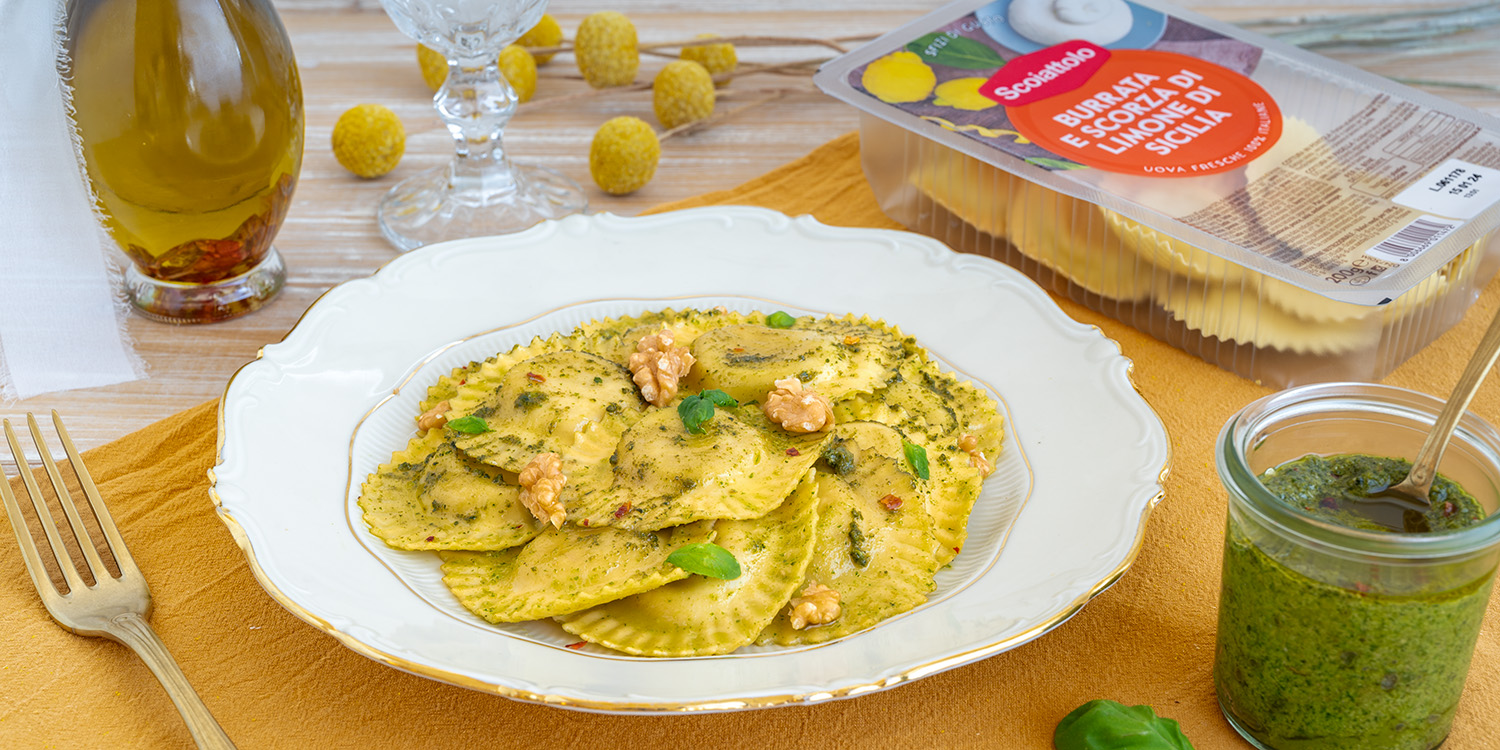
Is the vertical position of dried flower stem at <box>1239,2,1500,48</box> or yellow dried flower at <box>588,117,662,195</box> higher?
yellow dried flower at <box>588,117,662,195</box>

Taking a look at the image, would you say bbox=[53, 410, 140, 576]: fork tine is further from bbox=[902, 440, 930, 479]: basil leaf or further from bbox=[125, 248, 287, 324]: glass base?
bbox=[902, 440, 930, 479]: basil leaf

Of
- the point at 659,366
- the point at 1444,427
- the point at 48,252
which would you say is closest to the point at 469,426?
the point at 659,366

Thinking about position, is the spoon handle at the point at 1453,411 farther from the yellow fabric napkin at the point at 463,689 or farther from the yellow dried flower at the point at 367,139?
the yellow dried flower at the point at 367,139

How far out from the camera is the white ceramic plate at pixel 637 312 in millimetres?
2090

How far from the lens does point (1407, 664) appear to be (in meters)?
2.03

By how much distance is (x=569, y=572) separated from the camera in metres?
2.34

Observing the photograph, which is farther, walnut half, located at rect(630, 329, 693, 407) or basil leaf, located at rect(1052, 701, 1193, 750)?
walnut half, located at rect(630, 329, 693, 407)

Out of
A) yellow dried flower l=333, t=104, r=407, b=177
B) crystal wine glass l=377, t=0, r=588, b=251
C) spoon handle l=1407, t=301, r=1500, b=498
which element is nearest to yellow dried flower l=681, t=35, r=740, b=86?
crystal wine glass l=377, t=0, r=588, b=251

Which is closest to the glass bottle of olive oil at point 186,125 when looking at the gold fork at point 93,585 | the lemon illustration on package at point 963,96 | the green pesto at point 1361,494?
the gold fork at point 93,585

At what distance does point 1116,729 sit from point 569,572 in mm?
1054

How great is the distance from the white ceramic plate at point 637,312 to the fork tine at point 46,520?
423 millimetres

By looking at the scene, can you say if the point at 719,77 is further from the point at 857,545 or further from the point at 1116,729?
the point at 1116,729

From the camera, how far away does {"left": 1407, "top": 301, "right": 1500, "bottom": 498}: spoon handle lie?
6.59 feet

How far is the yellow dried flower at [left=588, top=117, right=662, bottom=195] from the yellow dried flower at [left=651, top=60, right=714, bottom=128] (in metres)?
0.38
